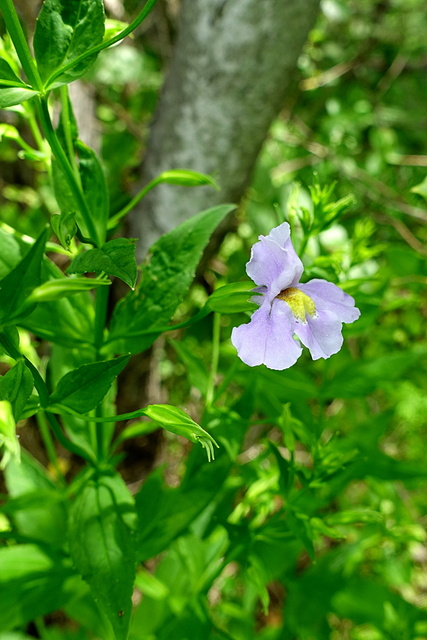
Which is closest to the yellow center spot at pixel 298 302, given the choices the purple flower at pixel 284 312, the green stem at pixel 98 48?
the purple flower at pixel 284 312

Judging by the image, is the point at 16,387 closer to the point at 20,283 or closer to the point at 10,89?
the point at 20,283

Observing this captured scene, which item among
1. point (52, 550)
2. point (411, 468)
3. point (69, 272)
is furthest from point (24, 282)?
point (411, 468)

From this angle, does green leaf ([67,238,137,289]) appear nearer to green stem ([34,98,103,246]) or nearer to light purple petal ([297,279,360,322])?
green stem ([34,98,103,246])

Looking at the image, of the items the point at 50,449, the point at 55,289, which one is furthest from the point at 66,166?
the point at 50,449

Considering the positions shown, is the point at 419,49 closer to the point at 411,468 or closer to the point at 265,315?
the point at 411,468

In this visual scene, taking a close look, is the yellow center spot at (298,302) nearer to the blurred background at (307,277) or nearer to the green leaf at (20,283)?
the blurred background at (307,277)

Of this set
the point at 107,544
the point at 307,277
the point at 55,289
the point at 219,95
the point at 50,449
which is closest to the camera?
the point at 55,289
